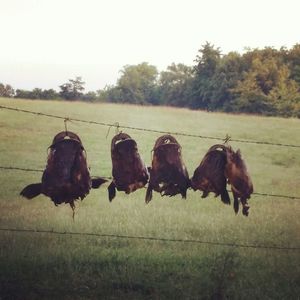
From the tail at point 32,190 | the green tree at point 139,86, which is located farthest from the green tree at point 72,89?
the tail at point 32,190

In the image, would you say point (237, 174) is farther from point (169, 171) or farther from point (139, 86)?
point (139, 86)

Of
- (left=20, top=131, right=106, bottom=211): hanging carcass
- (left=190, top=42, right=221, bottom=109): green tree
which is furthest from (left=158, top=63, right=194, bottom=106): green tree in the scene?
(left=20, top=131, right=106, bottom=211): hanging carcass

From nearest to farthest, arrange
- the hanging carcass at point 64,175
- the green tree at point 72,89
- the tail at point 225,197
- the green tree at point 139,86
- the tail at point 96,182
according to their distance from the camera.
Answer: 1. the hanging carcass at point 64,175
2. the tail at point 96,182
3. the tail at point 225,197
4. the green tree at point 72,89
5. the green tree at point 139,86

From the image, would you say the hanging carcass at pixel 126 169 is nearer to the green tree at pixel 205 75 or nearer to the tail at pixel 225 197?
the tail at pixel 225 197

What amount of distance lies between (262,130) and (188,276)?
4171 millimetres

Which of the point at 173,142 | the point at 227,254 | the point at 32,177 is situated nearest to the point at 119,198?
the point at 32,177

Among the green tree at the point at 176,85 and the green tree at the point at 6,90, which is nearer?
the green tree at the point at 6,90

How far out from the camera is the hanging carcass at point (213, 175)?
4.32m

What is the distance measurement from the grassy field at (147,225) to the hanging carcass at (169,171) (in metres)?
1.42

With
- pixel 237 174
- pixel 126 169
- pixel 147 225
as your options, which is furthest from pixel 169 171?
pixel 147 225

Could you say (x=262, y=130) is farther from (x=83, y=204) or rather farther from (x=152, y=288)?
(x=152, y=288)

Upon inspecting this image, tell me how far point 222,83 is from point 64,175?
4.86 meters

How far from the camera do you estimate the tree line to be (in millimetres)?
7977

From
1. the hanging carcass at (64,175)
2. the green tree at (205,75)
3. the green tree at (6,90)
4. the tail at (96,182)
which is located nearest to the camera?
the hanging carcass at (64,175)
